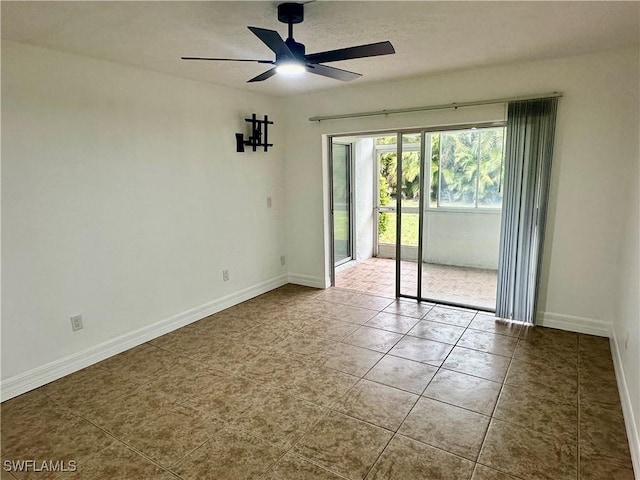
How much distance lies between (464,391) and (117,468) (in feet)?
7.22

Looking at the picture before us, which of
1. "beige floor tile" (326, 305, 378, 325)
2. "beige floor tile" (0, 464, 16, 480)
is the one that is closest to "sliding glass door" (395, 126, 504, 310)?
"beige floor tile" (326, 305, 378, 325)

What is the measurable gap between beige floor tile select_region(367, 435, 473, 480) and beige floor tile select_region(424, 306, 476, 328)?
1.88m

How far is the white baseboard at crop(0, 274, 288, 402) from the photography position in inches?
109

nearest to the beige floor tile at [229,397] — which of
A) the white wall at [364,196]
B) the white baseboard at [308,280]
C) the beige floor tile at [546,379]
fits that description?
the beige floor tile at [546,379]

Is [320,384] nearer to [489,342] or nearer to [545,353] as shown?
[489,342]

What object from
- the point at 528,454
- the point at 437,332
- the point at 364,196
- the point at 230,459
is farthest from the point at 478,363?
the point at 364,196

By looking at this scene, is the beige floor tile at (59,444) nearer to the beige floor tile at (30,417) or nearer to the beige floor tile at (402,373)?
the beige floor tile at (30,417)

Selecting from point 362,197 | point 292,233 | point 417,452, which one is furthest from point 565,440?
point 362,197

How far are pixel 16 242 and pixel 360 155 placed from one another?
15.1 ft

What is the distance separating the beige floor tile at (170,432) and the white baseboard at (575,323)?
10.3 ft

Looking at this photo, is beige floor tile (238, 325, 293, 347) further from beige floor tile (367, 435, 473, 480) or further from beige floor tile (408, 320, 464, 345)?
beige floor tile (367, 435, 473, 480)

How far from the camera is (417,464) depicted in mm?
2055

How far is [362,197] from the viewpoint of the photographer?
6270 millimetres

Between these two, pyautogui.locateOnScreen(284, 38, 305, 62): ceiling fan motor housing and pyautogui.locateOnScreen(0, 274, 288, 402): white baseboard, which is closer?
pyautogui.locateOnScreen(284, 38, 305, 62): ceiling fan motor housing
